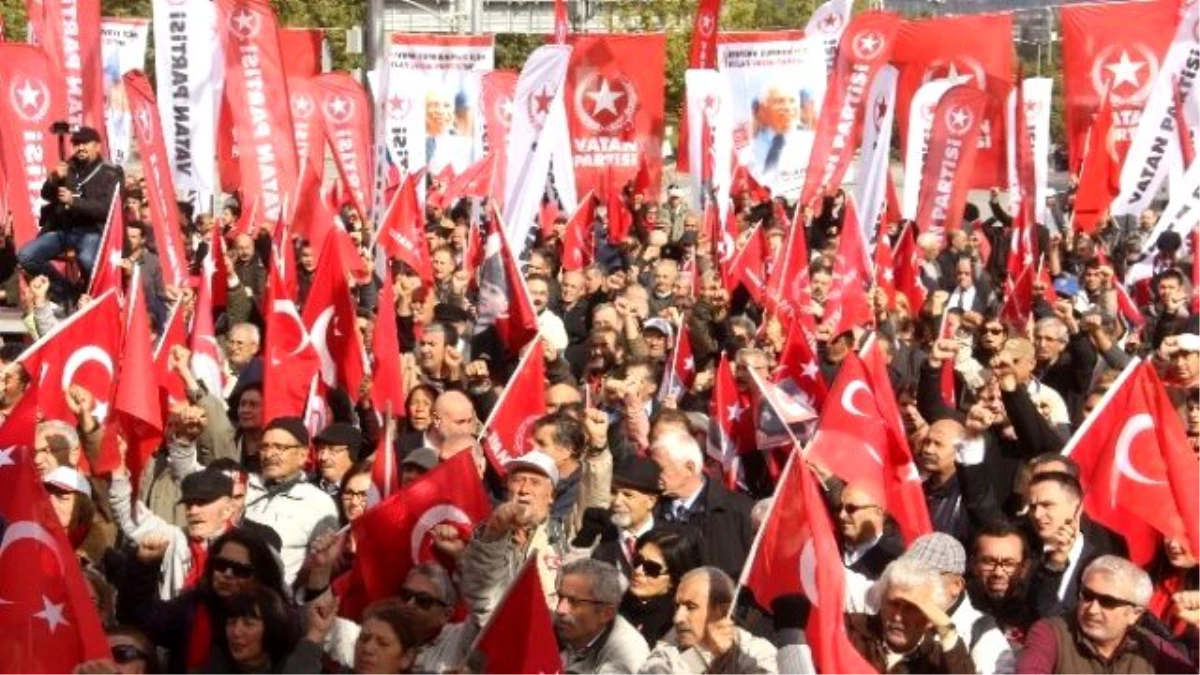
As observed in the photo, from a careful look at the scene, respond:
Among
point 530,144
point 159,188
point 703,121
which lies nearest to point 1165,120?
point 703,121

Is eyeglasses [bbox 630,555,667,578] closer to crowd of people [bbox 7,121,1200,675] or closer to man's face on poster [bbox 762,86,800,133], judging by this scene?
crowd of people [bbox 7,121,1200,675]

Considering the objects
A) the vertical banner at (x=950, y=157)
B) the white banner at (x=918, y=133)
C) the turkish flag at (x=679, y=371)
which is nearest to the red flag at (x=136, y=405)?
the turkish flag at (x=679, y=371)

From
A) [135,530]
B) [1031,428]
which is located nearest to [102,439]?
[135,530]

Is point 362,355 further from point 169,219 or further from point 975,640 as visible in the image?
point 975,640

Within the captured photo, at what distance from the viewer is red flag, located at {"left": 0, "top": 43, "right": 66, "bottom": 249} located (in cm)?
1497

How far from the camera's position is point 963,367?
11312mm

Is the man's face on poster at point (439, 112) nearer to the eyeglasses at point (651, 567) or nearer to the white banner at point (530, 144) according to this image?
the white banner at point (530, 144)

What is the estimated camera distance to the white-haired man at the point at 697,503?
823cm

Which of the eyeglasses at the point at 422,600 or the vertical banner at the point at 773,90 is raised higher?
the eyeglasses at the point at 422,600

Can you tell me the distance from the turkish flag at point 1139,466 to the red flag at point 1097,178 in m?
9.34

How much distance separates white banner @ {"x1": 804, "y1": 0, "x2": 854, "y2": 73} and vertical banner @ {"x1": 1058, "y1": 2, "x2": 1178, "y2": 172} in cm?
266

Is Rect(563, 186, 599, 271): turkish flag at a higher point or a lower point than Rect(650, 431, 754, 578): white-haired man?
lower

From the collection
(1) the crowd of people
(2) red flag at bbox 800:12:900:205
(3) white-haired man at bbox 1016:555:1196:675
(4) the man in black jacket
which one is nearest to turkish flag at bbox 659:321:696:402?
(1) the crowd of people

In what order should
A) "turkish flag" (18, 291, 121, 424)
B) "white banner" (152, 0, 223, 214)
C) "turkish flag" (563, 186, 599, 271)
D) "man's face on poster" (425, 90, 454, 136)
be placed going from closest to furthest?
"turkish flag" (18, 291, 121, 424) < "white banner" (152, 0, 223, 214) < "turkish flag" (563, 186, 599, 271) < "man's face on poster" (425, 90, 454, 136)
